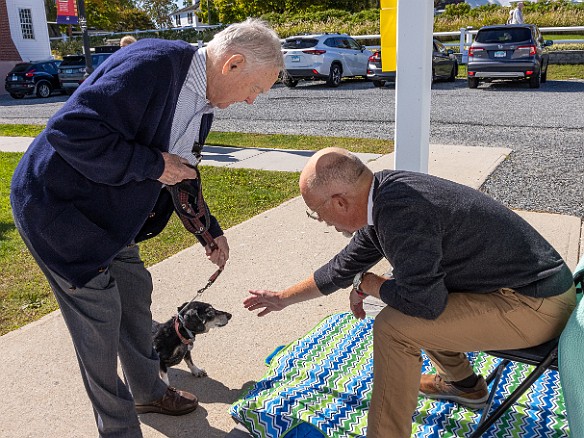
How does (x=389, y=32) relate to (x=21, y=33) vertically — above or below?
below

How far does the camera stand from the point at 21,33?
30.9 meters

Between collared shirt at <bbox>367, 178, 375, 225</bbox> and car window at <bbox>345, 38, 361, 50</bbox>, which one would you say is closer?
collared shirt at <bbox>367, 178, 375, 225</bbox>

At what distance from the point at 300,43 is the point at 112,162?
59.9 ft

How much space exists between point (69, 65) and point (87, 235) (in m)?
22.8

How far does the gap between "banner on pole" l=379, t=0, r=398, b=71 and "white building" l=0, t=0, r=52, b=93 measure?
1111 inches

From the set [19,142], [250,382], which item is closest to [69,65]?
[19,142]

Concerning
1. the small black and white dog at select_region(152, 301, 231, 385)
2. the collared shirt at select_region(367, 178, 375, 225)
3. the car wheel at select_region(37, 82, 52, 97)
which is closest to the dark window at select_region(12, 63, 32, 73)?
the car wheel at select_region(37, 82, 52, 97)

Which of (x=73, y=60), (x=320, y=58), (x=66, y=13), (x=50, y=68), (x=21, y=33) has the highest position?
(x=66, y=13)

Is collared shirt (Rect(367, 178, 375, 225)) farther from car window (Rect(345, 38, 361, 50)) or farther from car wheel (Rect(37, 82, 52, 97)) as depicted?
car wheel (Rect(37, 82, 52, 97))

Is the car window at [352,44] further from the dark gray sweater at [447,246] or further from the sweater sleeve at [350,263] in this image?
the dark gray sweater at [447,246]

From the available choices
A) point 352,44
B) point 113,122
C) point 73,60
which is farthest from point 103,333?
point 73,60

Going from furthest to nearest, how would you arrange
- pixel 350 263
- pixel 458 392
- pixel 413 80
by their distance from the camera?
pixel 413 80 → pixel 458 392 → pixel 350 263

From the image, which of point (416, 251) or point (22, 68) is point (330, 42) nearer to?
point (22, 68)

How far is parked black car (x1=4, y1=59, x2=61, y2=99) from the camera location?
23219 mm
